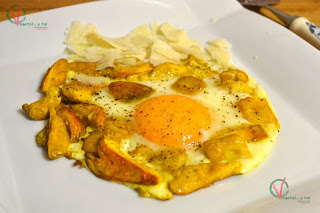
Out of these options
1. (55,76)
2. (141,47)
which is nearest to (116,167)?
(55,76)

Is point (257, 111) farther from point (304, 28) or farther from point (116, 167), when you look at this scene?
point (304, 28)

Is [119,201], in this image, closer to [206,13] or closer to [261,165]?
[261,165]

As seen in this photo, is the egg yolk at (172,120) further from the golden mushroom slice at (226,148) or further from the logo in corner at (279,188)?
the logo in corner at (279,188)

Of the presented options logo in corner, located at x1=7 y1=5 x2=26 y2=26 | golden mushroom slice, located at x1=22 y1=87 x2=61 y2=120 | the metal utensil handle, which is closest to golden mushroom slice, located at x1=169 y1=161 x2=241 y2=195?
golden mushroom slice, located at x1=22 y1=87 x2=61 y2=120

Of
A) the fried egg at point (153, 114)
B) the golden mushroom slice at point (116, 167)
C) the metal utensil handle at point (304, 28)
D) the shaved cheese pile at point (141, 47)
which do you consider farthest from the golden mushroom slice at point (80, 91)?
the metal utensil handle at point (304, 28)

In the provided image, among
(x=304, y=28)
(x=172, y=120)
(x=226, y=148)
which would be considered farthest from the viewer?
(x=304, y=28)

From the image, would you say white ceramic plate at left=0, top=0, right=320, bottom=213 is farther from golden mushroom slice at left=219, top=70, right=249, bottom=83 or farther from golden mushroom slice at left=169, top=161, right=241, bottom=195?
golden mushroom slice at left=219, top=70, right=249, bottom=83
